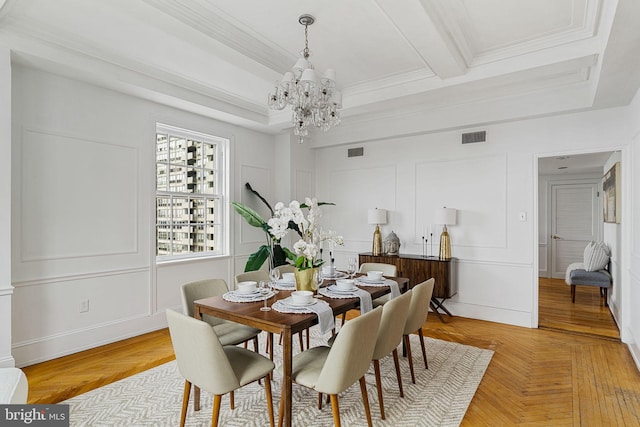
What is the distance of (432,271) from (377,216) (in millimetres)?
1156

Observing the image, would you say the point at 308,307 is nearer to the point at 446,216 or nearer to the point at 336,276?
the point at 336,276

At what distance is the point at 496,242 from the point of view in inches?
181

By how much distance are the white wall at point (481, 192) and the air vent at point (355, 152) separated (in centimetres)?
8

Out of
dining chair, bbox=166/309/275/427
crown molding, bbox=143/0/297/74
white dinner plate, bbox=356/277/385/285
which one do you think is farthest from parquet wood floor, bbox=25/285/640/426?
crown molding, bbox=143/0/297/74

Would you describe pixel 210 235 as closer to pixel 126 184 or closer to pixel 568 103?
pixel 126 184

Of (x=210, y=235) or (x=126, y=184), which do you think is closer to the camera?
(x=126, y=184)

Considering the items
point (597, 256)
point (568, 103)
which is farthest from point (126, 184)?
point (597, 256)

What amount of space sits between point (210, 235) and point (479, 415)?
3.92m

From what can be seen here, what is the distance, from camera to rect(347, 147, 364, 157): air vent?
5.74 m

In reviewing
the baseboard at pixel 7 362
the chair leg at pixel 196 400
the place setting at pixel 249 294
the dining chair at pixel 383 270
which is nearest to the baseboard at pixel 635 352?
the dining chair at pixel 383 270

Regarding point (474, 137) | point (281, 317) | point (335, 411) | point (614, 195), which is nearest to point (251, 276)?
point (281, 317)

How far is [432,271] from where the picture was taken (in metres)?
4.59

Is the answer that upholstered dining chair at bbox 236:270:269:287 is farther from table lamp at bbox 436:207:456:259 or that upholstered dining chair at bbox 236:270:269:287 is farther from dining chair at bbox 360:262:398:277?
table lamp at bbox 436:207:456:259

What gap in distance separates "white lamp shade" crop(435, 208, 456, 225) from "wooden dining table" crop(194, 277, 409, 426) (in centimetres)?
226
